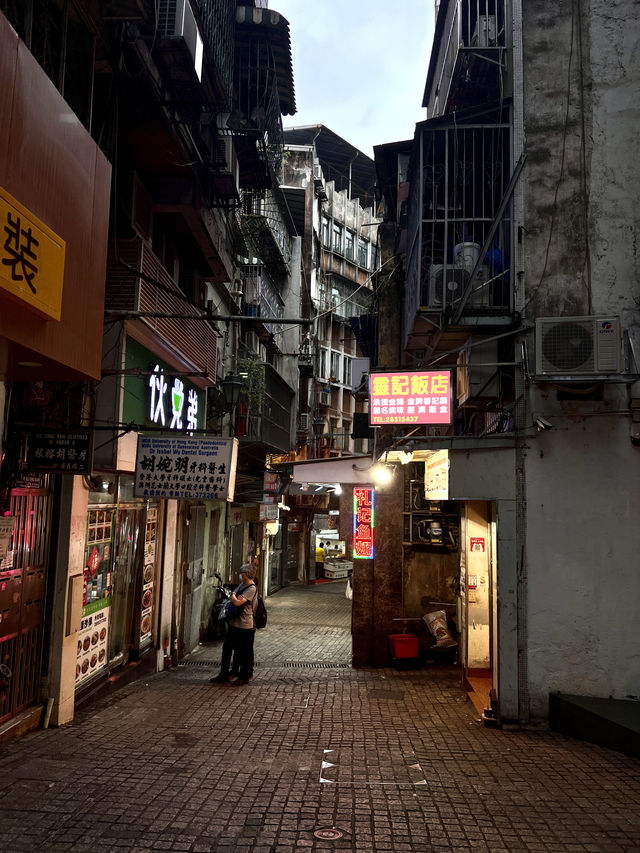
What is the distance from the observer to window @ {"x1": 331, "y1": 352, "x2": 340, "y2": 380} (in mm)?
41125

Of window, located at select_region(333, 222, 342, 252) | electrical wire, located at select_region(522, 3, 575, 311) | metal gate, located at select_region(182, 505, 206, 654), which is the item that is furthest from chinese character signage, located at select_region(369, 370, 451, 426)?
window, located at select_region(333, 222, 342, 252)

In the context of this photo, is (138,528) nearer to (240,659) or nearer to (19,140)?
(240,659)

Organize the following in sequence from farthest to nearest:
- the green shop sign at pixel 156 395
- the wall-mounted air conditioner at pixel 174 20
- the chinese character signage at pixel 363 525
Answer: the chinese character signage at pixel 363 525 → the green shop sign at pixel 156 395 → the wall-mounted air conditioner at pixel 174 20

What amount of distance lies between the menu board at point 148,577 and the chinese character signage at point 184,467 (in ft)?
9.81

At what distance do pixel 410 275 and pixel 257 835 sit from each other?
9.88m

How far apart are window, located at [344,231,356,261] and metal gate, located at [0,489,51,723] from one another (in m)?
36.5

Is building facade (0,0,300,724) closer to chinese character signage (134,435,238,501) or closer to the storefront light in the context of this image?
chinese character signage (134,435,238,501)

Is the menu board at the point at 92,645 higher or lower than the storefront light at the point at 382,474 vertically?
lower

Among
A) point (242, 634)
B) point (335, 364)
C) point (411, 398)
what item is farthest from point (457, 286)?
point (335, 364)

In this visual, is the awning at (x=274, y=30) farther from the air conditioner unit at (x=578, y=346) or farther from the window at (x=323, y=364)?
the window at (x=323, y=364)

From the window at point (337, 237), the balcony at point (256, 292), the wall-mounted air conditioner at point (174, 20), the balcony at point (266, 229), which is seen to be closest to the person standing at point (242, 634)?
the wall-mounted air conditioner at point (174, 20)

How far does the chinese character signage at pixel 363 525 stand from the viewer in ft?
44.7

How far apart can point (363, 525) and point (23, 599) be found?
755 cm

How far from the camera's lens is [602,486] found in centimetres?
884
